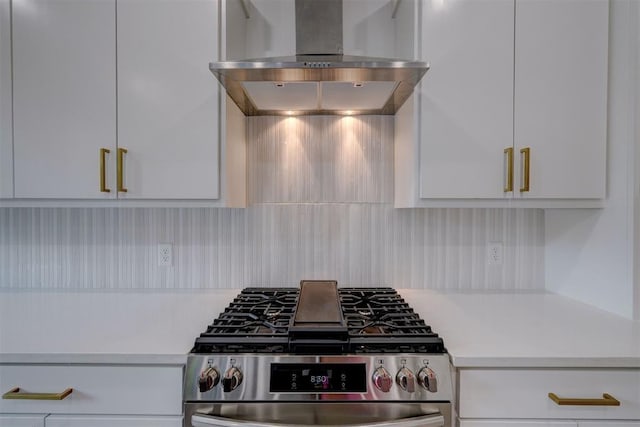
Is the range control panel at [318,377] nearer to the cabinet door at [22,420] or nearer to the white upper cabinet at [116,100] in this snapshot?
the cabinet door at [22,420]

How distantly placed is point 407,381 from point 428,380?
55mm

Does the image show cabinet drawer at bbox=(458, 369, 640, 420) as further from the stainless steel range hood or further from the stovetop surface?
the stainless steel range hood

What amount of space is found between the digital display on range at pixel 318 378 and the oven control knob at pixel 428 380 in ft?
0.50

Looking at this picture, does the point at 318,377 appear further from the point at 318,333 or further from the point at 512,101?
the point at 512,101

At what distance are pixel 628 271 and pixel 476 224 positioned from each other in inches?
22.1

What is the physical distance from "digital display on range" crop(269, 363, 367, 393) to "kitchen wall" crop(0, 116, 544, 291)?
719 millimetres

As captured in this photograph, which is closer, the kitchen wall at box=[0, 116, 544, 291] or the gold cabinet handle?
the gold cabinet handle

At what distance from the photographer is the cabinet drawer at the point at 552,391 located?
937 mm

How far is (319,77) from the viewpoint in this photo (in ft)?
3.63

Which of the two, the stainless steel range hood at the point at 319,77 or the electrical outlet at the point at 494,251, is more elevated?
the stainless steel range hood at the point at 319,77

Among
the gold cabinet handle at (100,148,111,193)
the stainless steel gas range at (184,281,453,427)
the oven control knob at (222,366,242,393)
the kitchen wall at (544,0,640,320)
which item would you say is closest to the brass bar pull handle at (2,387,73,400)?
the stainless steel gas range at (184,281,453,427)

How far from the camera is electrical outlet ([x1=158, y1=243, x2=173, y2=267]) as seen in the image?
63.4 inches

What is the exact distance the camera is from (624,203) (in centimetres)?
123

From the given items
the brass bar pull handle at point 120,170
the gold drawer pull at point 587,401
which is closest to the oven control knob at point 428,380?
the gold drawer pull at point 587,401
